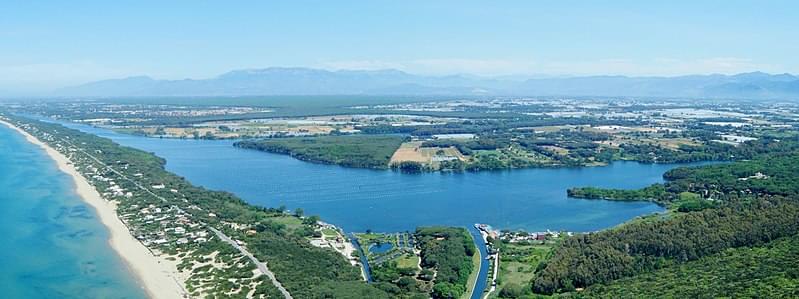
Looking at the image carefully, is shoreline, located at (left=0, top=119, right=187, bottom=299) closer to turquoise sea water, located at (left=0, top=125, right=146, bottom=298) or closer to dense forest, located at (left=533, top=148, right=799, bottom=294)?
turquoise sea water, located at (left=0, top=125, right=146, bottom=298)

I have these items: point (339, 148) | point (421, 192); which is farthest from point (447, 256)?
point (339, 148)

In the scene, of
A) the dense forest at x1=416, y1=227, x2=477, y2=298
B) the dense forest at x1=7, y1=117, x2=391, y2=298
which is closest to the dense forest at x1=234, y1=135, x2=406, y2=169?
the dense forest at x1=7, y1=117, x2=391, y2=298

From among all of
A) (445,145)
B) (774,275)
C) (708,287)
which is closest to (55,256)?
(708,287)

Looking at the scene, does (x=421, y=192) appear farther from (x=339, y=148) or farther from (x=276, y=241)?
(x=339, y=148)

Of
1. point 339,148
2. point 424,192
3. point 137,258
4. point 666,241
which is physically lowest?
point 137,258

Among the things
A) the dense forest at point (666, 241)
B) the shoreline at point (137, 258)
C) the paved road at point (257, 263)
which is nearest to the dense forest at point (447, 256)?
the dense forest at point (666, 241)

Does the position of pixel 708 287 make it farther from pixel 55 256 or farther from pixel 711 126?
pixel 711 126

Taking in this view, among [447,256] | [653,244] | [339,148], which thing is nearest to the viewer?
[653,244]
